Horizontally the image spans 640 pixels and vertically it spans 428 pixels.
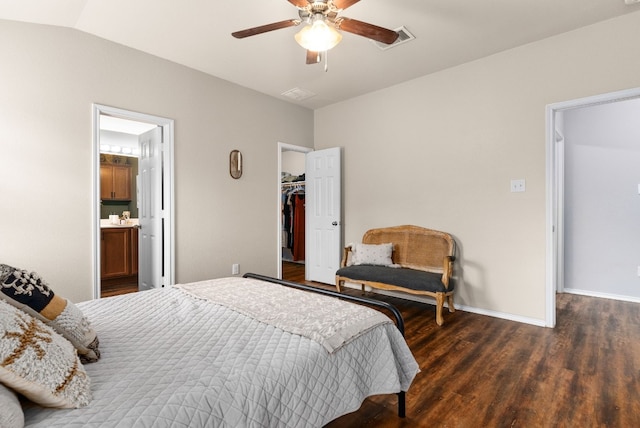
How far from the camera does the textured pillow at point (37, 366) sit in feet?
2.80

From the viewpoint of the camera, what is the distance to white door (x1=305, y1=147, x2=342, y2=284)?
4695 mm

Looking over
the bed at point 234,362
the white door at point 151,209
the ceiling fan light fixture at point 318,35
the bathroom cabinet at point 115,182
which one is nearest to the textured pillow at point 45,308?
the bed at point 234,362

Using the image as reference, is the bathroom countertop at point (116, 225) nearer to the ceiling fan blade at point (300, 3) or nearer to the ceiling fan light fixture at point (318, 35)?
the ceiling fan light fixture at point (318, 35)

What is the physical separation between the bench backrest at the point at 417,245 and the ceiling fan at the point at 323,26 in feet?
7.65

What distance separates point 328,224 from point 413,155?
1545 millimetres

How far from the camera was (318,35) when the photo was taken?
2.11 meters

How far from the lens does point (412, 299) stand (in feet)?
13.4

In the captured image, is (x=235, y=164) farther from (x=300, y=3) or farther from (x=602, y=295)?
(x=602, y=295)

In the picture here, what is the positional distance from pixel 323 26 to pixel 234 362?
1972mm

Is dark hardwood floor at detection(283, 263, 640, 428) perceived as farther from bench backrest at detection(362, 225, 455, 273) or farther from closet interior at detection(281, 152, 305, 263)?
closet interior at detection(281, 152, 305, 263)

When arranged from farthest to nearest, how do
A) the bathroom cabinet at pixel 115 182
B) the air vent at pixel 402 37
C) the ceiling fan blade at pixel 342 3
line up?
the bathroom cabinet at pixel 115 182
the air vent at pixel 402 37
the ceiling fan blade at pixel 342 3

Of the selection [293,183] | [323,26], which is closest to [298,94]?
[293,183]

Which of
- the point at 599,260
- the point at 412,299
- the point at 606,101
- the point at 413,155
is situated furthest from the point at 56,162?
the point at 599,260

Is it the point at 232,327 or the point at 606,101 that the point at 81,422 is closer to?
the point at 232,327
